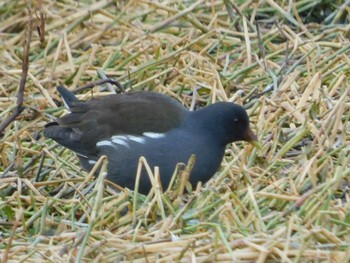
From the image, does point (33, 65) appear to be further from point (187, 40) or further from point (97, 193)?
point (97, 193)

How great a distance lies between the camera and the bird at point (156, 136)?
5.39 meters

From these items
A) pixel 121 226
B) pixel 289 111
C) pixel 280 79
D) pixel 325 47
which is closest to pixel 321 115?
pixel 289 111

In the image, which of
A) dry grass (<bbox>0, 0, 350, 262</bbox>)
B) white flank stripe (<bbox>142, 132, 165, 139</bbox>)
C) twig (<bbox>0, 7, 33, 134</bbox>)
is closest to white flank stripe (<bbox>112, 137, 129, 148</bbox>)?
white flank stripe (<bbox>142, 132, 165, 139</bbox>)

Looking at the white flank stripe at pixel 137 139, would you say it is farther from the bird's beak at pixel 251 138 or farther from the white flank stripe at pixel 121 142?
the bird's beak at pixel 251 138

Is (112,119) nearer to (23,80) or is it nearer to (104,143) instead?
(104,143)

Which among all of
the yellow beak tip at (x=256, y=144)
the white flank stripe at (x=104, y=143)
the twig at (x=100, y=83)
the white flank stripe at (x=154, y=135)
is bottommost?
the white flank stripe at (x=104, y=143)

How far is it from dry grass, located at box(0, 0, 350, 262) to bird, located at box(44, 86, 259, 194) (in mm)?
106

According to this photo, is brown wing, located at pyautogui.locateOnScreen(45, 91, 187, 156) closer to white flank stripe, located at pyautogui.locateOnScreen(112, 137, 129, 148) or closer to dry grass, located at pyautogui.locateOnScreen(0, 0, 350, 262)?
white flank stripe, located at pyautogui.locateOnScreen(112, 137, 129, 148)

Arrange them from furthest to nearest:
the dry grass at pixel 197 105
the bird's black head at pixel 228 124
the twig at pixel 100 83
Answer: the twig at pixel 100 83 → the bird's black head at pixel 228 124 → the dry grass at pixel 197 105

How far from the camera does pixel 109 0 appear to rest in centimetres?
777

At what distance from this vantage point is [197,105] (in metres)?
6.52

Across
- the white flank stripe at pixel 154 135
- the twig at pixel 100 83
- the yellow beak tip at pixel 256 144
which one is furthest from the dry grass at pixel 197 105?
the white flank stripe at pixel 154 135

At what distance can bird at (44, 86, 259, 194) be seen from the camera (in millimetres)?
5395

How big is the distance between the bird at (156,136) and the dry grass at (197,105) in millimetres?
106
